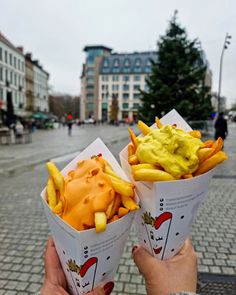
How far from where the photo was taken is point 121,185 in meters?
1.33

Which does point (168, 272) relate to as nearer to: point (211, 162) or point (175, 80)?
point (211, 162)

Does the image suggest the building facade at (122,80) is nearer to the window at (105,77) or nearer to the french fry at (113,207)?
the window at (105,77)

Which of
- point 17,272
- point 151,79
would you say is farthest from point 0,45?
point 17,272

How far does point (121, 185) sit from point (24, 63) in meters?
66.8

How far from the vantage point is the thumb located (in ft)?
4.69

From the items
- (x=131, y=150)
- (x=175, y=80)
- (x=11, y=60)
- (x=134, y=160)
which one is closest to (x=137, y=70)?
(x=11, y=60)

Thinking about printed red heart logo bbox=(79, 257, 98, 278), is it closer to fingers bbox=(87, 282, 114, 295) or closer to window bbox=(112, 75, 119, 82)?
fingers bbox=(87, 282, 114, 295)

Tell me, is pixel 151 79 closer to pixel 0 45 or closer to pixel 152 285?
pixel 152 285

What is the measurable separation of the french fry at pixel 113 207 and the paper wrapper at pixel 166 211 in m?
0.12

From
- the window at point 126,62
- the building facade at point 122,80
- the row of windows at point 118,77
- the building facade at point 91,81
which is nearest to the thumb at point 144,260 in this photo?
the building facade at point 122,80

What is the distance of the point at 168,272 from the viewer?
1.38m

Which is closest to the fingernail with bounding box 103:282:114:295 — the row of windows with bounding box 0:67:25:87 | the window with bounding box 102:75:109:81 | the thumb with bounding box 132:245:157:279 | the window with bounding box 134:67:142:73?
the thumb with bounding box 132:245:157:279

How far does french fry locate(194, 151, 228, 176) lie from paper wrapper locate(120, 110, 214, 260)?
0.03m

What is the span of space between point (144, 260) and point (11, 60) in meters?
59.6
